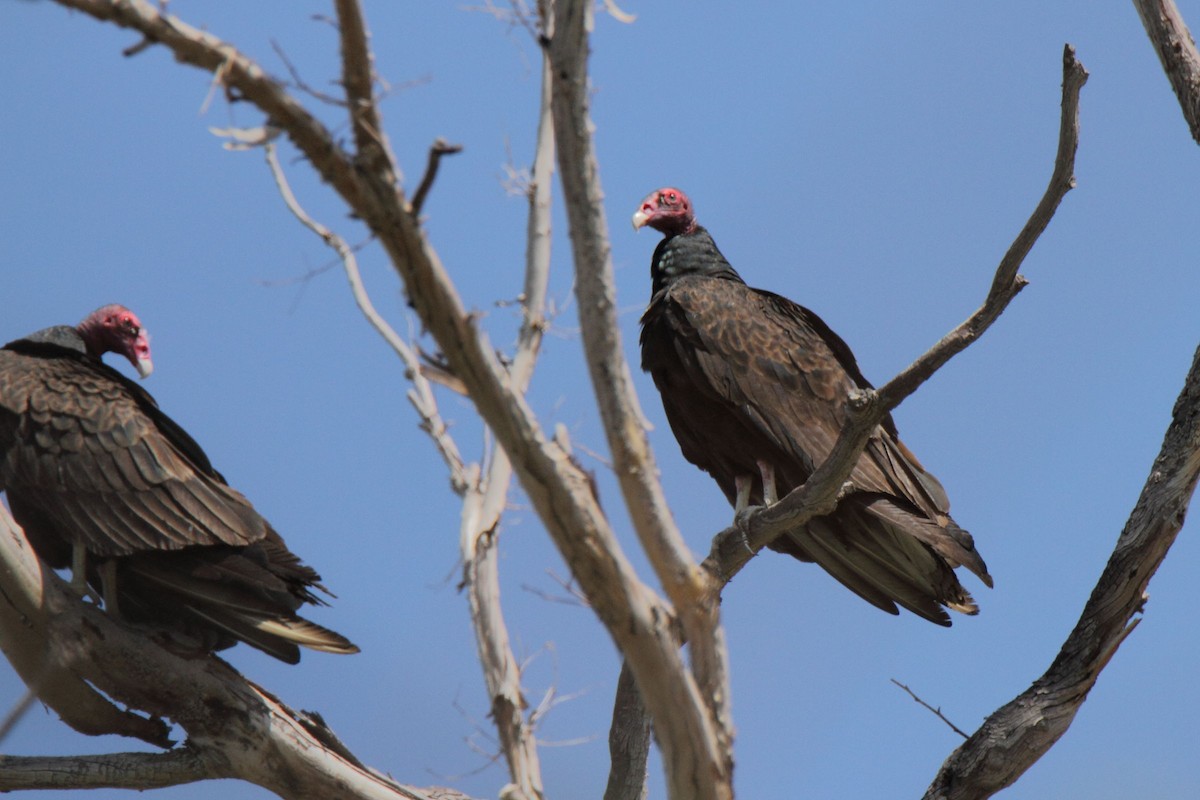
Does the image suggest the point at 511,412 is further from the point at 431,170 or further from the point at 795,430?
the point at 795,430

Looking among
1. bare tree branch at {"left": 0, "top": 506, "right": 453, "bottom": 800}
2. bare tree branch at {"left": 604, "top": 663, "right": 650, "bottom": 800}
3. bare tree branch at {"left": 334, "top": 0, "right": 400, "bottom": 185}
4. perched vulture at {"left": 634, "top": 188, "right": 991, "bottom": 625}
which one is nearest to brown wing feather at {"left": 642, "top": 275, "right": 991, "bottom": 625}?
perched vulture at {"left": 634, "top": 188, "right": 991, "bottom": 625}

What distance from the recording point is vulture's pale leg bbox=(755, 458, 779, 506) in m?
3.92

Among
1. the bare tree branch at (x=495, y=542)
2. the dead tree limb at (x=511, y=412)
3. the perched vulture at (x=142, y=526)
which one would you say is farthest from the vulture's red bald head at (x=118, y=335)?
the dead tree limb at (x=511, y=412)

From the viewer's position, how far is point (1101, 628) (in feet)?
10.8

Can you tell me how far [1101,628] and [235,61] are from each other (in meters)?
A: 2.58

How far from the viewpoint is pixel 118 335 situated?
433 centimetres

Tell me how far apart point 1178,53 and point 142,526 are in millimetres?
3384

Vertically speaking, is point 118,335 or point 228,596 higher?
point 118,335

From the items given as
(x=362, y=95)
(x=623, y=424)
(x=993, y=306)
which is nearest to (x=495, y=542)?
(x=993, y=306)

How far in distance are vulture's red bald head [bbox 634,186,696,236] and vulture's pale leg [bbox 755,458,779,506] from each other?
3.99 feet

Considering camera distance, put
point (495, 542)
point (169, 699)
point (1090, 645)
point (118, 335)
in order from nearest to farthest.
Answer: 1. point (1090, 645)
2. point (169, 699)
3. point (118, 335)
4. point (495, 542)

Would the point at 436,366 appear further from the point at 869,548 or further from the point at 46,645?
the point at 869,548

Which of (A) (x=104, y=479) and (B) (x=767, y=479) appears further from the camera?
(B) (x=767, y=479)

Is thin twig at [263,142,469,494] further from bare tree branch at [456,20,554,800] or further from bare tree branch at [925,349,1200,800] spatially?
bare tree branch at [925,349,1200,800]
